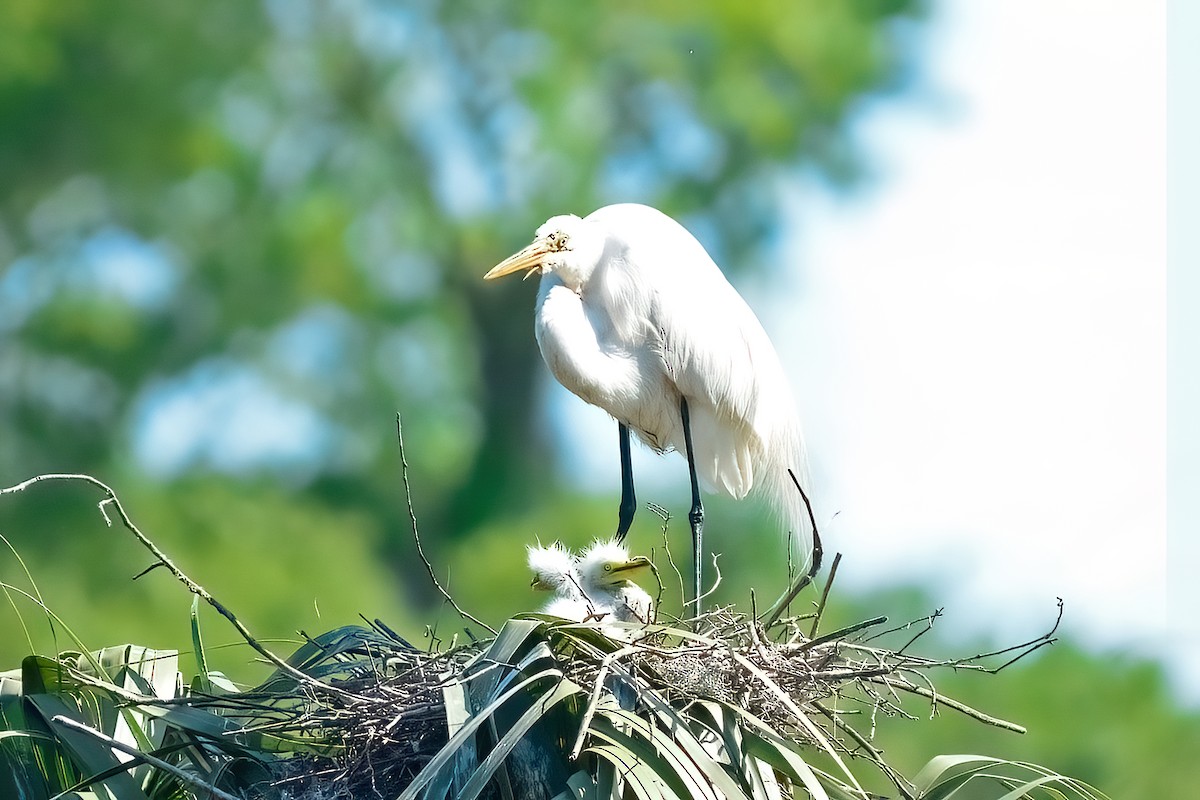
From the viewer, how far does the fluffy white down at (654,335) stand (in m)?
2.19

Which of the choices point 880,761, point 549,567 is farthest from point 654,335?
point 880,761

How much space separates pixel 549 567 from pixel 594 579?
67 mm

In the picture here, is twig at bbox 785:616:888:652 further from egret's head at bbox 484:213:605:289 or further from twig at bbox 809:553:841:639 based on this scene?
egret's head at bbox 484:213:605:289

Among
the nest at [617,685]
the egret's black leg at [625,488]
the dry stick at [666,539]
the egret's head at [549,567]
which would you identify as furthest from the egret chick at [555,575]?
the egret's black leg at [625,488]

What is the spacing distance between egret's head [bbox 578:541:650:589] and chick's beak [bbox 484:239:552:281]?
60cm

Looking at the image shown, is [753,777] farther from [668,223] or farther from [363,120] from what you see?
[363,120]

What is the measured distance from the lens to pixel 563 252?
2.19m

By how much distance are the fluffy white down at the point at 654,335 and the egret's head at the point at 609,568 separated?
524 mm

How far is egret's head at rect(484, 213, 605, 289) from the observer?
2160 millimetres

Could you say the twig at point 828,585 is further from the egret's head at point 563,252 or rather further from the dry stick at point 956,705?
the egret's head at point 563,252

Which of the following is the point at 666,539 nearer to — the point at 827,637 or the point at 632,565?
the point at 632,565

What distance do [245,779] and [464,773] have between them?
0.30 meters

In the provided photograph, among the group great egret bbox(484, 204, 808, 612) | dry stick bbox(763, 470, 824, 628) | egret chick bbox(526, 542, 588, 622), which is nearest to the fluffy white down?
great egret bbox(484, 204, 808, 612)

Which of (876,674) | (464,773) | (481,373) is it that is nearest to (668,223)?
(876,674)
